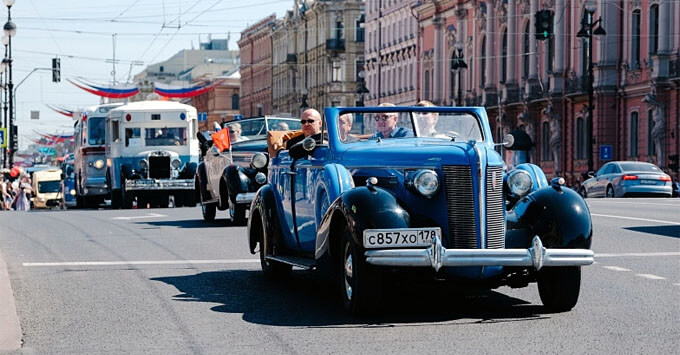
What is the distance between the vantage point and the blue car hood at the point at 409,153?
1074 centimetres

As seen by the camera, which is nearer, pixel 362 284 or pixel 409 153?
pixel 362 284

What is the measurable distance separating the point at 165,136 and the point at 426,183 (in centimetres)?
2757

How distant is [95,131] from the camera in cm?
4500

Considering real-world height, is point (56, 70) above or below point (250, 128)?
above

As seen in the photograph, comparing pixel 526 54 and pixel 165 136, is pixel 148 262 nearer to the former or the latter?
pixel 165 136

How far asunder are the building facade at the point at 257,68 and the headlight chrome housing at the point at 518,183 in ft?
413

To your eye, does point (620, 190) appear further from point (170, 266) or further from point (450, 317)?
point (450, 317)

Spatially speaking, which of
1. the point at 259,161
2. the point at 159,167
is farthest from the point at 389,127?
the point at 159,167

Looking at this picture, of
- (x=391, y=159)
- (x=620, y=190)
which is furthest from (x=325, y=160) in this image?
(x=620, y=190)

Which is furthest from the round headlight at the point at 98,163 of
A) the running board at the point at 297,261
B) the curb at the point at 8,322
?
the running board at the point at 297,261

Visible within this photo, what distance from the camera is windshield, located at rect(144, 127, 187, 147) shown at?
37.5 metres

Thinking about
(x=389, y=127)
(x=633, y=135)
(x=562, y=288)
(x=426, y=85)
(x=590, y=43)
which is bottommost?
(x=562, y=288)

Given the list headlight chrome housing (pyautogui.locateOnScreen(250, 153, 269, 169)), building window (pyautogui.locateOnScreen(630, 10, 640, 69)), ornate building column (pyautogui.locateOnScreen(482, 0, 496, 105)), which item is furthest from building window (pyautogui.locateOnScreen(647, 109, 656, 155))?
headlight chrome housing (pyautogui.locateOnScreen(250, 153, 269, 169))

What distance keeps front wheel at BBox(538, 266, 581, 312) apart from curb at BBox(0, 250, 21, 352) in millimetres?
3957
